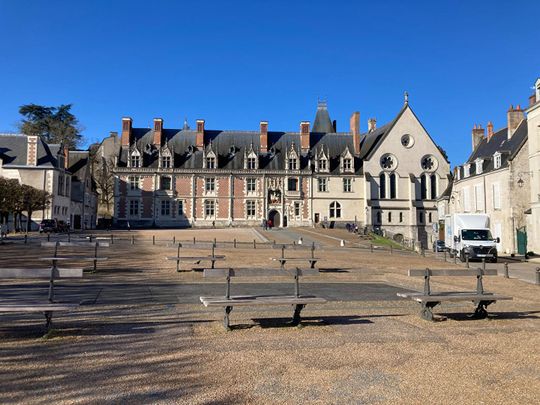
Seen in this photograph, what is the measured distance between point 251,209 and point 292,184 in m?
5.83

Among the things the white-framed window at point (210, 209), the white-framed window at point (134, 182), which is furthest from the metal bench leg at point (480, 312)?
the white-framed window at point (134, 182)

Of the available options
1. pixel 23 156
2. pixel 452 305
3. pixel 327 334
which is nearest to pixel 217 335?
pixel 327 334

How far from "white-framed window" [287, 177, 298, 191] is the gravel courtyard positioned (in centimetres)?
4453

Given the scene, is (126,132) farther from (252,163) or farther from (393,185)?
(393,185)

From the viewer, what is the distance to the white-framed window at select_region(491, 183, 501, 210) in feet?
112

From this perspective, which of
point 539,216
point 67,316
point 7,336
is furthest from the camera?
point 539,216

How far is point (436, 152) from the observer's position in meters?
55.8

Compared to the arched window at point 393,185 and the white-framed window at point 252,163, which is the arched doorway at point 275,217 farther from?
the arched window at point 393,185

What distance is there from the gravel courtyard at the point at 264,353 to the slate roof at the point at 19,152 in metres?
38.5

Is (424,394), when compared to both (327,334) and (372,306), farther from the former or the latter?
(372,306)

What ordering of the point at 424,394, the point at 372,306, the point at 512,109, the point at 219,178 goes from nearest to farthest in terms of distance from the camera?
the point at 424,394
the point at 372,306
the point at 512,109
the point at 219,178

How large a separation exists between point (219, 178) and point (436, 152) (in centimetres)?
2649

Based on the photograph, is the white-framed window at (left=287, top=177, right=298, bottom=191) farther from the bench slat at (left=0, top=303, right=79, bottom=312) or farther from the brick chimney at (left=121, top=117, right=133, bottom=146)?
the bench slat at (left=0, top=303, right=79, bottom=312)

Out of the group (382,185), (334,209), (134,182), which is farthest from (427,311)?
(134,182)
